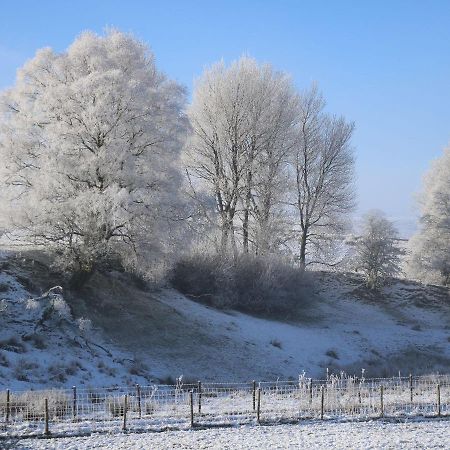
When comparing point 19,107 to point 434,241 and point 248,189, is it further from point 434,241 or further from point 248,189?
point 434,241

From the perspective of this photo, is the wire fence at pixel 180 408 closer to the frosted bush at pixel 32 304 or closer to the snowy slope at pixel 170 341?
the snowy slope at pixel 170 341

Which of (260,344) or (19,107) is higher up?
(19,107)

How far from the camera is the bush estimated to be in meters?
31.2

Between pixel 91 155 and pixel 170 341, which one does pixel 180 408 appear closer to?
pixel 170 341

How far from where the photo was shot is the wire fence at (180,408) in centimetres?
1352

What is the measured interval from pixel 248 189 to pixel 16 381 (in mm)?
23194

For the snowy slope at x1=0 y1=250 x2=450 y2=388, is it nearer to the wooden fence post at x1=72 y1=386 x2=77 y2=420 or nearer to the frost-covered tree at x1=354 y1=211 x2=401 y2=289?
the wooden fence post at x1=72 y1=386 x2=77 y2=420

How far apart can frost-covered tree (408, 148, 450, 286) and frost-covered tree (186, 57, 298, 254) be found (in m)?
11.5

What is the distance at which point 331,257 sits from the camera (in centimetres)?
4166

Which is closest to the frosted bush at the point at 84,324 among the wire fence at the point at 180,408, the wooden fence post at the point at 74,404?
the wire fence at the point at 180,408

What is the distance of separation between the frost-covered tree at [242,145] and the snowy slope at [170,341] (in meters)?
8.15

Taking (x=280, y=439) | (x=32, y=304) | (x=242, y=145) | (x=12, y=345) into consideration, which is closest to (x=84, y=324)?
(x=32, y=304)

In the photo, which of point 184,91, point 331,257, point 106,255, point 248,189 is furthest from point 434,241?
point 106,255

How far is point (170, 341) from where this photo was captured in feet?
75.2
